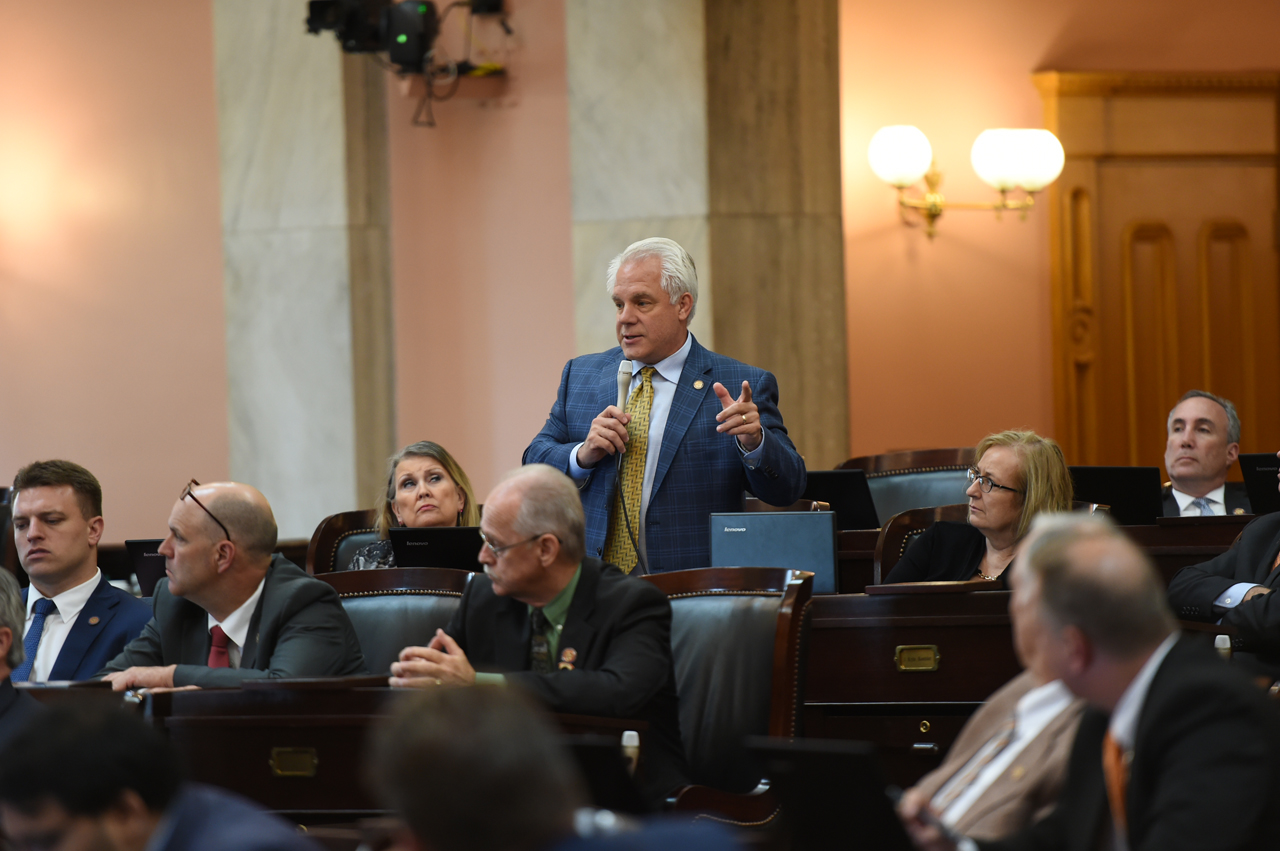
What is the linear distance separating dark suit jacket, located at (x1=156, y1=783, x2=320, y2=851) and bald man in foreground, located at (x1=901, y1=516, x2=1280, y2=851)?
843 mm

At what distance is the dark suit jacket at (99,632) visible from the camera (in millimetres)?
3656

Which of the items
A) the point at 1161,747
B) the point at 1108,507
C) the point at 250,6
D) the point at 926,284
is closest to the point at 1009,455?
the point at 1108,507

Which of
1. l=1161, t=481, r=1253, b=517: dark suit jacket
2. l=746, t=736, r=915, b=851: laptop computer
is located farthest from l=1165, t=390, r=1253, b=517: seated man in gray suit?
l=746, t=736, r=915, b=851: laptop computer

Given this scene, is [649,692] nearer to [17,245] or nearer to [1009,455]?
[1009,455]

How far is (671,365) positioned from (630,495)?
0.36m

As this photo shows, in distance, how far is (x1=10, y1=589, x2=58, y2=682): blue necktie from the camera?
378 cm

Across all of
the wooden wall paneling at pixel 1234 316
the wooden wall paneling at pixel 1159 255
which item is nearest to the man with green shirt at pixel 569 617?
the wooden wall paneling at pixel 1159 255

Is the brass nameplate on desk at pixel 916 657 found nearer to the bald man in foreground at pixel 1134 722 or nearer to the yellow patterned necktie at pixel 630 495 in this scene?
the yellow patterned necktie at pixel 630 495

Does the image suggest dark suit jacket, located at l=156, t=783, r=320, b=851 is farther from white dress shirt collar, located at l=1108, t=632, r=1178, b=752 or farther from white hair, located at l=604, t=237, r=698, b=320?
white hair, located at l=604, t=237, r=698, b=320

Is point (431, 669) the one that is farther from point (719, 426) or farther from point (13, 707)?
point (719, 426)

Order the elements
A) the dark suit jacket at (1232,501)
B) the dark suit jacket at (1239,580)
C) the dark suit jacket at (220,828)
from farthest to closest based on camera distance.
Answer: the dark suit jacket at (1232,501) → the dark suit jacket at (1239,580) → the dark suit jacket at (220,828)

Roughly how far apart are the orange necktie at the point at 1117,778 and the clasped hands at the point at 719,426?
170 cm

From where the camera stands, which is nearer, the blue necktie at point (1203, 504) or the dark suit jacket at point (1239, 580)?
Result: the dark suit jacket at point (1239, 580)

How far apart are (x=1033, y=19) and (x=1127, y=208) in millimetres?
1137
